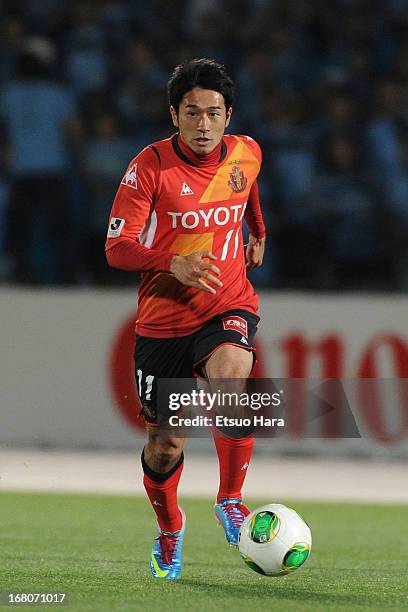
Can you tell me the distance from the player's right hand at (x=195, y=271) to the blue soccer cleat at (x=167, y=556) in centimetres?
127

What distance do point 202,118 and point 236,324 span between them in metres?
0.96

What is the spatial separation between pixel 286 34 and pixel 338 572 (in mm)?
8113

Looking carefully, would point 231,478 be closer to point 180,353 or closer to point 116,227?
point 180,353

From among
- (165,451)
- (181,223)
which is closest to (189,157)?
(181,223)

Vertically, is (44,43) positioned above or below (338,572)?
above

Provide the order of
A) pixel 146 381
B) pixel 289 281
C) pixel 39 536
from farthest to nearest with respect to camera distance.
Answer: pixel 289 281 → pixel 39 536 → pixel 146 381

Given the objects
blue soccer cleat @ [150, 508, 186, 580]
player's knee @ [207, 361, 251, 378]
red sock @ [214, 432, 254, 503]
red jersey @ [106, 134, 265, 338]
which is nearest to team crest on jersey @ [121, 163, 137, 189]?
red jersey @ [106, 134, 265, 338]

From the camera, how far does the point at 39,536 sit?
7.96m

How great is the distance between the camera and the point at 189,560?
278 inches

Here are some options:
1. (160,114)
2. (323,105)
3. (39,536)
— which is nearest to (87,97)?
(160,114)

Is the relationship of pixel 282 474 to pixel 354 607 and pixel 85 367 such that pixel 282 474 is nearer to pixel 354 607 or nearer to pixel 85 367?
pixel 85 367

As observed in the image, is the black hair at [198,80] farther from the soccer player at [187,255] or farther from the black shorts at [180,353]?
the black shorts at [180,353]

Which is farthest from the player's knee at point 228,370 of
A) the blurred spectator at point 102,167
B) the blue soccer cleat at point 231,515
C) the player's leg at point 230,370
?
the blurred spectator at point 102,167

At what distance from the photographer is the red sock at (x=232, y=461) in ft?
20.9
